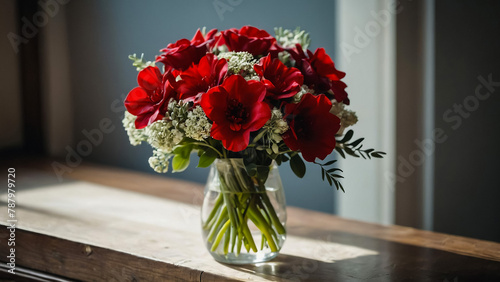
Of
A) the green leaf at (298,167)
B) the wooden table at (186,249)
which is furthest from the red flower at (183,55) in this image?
the wooden table at (186,249)

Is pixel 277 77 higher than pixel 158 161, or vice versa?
pixel 277 77

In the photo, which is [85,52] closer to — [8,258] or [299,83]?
[8,258]

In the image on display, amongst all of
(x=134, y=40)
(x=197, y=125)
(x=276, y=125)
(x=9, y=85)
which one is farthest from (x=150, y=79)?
(x=9, y=85)

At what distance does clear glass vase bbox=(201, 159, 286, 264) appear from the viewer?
1.03 meters

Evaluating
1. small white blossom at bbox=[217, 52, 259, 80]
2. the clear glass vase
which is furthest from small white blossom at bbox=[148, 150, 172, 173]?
small white blossom at bbox=[217, 52, 259, 80]

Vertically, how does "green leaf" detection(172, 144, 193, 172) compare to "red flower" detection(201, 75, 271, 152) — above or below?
below

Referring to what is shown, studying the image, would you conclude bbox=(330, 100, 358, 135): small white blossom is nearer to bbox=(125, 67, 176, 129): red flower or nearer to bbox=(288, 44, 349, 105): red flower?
bbox=(288, 44, 349, 105): red flower

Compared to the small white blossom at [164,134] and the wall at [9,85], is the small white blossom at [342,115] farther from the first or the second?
the wall at [9,85]

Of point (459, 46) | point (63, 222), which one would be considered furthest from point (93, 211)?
point (459, 46)

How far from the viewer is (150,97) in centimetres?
97

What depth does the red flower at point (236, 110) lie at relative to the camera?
2.86ft

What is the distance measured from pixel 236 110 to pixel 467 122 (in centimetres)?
98

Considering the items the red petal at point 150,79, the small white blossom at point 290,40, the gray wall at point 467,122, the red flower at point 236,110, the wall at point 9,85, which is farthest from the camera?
the wall at point 9,85

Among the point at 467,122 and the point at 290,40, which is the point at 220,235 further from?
the point at 467,122
